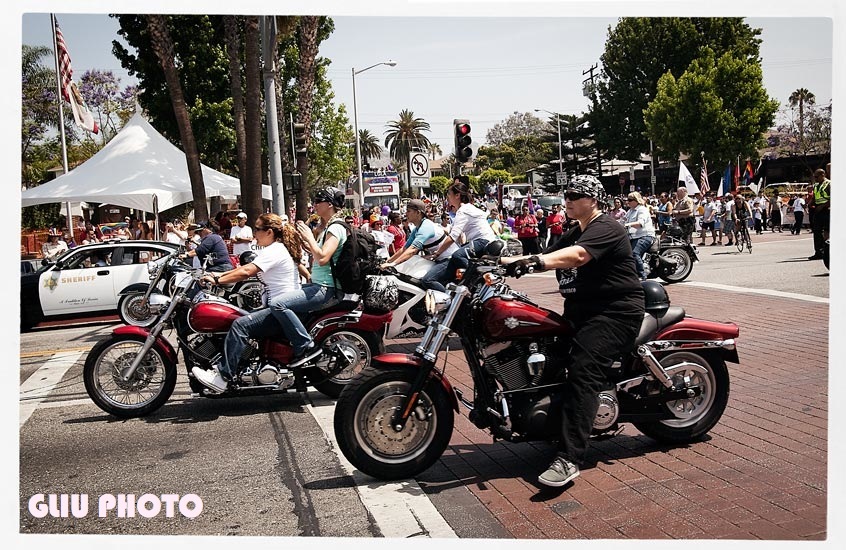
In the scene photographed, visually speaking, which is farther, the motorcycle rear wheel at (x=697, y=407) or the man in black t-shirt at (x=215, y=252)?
the man in black t-shirt at (x=215, y=252)

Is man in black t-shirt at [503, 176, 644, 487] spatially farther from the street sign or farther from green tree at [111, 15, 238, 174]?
green tree at [111, 15, 238, 174]

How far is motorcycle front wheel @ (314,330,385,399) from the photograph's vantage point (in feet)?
22.6

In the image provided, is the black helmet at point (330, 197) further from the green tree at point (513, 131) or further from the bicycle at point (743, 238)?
the green tree at point (513, 131)

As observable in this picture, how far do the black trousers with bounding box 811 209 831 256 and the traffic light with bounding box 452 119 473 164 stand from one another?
6.32 metres

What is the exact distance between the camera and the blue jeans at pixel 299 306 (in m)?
6.62

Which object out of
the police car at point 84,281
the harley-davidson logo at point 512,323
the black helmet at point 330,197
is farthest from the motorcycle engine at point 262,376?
the police car at point 84,281

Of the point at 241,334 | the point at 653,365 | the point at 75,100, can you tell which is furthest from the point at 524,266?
the point at 75,100

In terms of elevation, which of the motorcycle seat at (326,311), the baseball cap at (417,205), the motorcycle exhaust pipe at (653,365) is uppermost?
the baseball cap at (417,205)

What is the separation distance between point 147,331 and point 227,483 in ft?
7.44

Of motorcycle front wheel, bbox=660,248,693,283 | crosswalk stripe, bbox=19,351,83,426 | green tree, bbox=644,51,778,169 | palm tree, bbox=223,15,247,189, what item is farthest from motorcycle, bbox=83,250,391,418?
green tree, bbox=644,51,778,169

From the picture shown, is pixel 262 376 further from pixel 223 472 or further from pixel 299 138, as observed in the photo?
pixel 299 138

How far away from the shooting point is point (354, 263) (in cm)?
706

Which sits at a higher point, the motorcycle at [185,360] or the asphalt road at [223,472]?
the motorcycle at [185,360]

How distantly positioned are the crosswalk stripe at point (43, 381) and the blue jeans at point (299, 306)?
2364 millimetres
